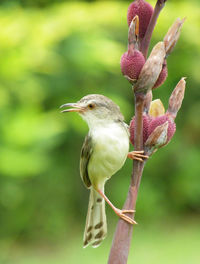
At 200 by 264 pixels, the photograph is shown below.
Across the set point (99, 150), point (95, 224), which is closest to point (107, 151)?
point (99, 150)

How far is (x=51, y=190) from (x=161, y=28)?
219 centimetres

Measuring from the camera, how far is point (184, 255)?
15.9 feet


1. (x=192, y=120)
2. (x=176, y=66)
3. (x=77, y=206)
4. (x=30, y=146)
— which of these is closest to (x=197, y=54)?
(x=176, y=66)

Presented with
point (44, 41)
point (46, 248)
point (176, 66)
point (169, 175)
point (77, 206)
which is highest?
point (176, 66)

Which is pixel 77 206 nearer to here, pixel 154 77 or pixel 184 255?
pixel 184 255

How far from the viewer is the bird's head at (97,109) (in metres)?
1.16

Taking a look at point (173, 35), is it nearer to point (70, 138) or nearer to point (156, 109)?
point (156, 109)

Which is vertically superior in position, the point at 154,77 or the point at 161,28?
the point at 161,28

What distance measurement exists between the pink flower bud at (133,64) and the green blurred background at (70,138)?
311 cm

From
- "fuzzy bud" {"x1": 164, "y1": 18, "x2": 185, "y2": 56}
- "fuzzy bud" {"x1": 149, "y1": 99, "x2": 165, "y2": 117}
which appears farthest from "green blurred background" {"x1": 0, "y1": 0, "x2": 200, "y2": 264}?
"fuzzy bud" {"x1": 164, "y1": 18, "x2": 185, "y2": 56}

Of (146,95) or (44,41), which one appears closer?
(146,95)

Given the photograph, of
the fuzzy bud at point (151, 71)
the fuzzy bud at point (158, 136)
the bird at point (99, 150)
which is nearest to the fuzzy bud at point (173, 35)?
the fuzzy bud at point (151, 71)

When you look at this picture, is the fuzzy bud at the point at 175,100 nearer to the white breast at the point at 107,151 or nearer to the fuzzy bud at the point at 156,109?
the fuzzy bud at the point at 156,109

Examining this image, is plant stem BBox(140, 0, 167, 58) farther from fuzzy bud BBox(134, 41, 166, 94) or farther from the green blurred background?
the green blurred background
